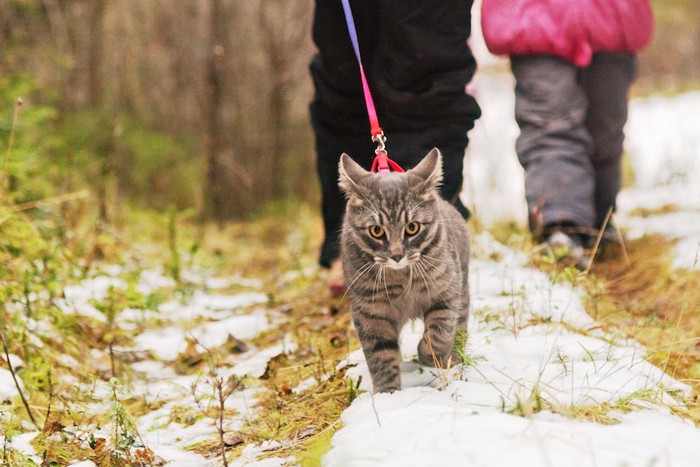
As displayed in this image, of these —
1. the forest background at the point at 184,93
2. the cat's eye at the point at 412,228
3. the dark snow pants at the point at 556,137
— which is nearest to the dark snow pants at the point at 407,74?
the dark snow pants at the point at 556,137

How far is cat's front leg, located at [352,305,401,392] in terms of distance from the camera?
255 cm

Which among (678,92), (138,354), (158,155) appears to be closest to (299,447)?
(138,354)

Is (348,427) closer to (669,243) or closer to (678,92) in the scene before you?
(669,243)

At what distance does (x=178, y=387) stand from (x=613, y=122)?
2.93m

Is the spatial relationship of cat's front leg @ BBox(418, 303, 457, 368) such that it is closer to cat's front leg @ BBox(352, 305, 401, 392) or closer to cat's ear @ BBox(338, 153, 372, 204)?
cat's front leg @ BBox(352, 305, 401, 392)

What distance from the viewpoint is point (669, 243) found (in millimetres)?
4719

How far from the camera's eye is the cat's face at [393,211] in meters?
2.52

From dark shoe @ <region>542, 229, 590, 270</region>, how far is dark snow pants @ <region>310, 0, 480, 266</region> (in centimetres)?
59

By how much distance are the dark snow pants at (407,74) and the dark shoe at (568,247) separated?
0.59 m

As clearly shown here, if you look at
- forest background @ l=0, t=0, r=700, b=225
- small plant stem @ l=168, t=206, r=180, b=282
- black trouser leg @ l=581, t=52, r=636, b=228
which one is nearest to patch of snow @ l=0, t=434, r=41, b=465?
small plant stem @ l=168, t=206, r=180, b=282

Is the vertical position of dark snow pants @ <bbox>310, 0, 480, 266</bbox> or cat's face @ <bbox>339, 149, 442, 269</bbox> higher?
dark snow pants @ <bbox>310, 0, 480, 266</bbox>

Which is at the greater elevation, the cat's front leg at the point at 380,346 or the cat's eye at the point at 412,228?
the cat's eye at the point at 412,228

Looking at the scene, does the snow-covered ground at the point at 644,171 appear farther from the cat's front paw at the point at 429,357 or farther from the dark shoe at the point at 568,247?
the cat's front paw at the point at 429,357

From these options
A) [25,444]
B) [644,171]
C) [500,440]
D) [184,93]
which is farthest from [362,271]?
[644,171]
